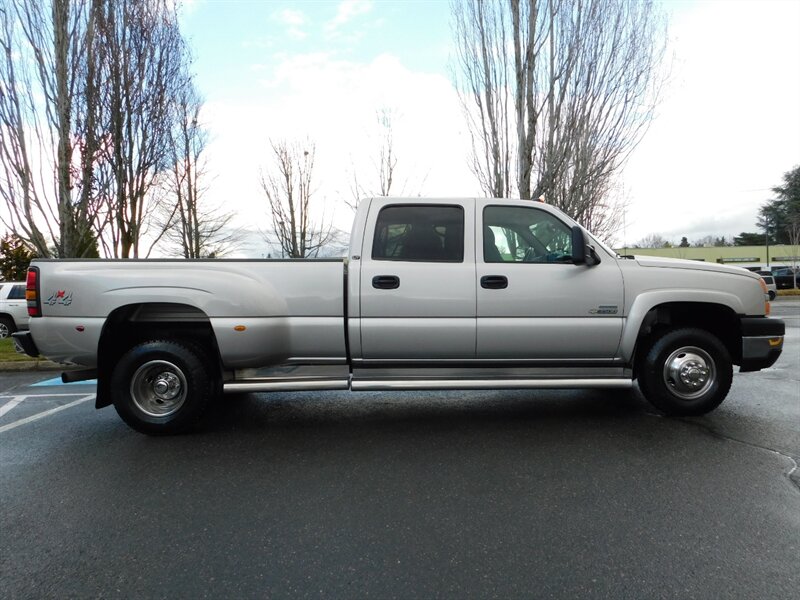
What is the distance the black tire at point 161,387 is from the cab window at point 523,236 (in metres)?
2.71

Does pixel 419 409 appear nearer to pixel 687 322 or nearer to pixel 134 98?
pixel 687 322

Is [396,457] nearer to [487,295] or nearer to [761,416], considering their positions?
[487,295]

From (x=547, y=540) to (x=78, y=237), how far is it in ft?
40.0

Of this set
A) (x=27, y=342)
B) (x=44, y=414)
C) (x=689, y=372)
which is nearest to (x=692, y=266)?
(x=689, y=372)

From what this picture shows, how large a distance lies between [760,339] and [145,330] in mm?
Result: 5479

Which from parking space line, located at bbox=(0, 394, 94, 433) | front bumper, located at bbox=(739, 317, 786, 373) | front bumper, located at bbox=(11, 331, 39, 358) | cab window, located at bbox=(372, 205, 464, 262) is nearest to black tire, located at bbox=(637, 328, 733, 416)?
front bumper, located at bbox=(739, 317, 786, 373)

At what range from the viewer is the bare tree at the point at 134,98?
1105 centimetres

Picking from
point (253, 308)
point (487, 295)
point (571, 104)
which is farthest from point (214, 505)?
point (571, 104)

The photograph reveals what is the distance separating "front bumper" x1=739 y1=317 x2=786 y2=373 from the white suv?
15.0 meters

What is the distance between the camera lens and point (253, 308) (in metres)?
3.95

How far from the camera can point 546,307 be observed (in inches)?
165

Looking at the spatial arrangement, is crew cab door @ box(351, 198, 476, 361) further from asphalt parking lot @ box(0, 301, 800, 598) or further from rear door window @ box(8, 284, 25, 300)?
rear door window @ box(8, 284, 25, 300)

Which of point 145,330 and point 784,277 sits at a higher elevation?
point 145,330

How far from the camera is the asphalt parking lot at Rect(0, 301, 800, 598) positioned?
7.04 ft
